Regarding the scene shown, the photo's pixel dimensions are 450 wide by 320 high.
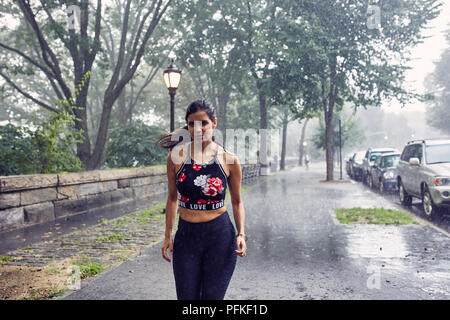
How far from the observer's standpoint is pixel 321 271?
552 cm

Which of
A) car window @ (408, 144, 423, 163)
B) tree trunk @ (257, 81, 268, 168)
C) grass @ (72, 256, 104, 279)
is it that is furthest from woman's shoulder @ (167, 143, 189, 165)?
tree trunk @ (257, 81, 268, 168)

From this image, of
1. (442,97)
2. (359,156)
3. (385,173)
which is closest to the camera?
(385,173)

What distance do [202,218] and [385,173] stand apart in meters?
16.3

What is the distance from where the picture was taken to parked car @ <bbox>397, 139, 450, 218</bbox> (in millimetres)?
9789

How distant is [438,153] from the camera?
36.3ft

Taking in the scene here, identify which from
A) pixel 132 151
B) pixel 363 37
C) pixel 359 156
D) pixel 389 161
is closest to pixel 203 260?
pixel 389 161

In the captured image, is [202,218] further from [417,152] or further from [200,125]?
[417,152]

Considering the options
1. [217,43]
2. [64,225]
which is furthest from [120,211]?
[217,43]

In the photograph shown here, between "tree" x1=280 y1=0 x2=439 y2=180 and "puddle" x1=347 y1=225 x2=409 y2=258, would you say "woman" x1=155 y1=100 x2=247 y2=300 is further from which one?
"tree" x1=280 y1=0 x2=439 y2=180

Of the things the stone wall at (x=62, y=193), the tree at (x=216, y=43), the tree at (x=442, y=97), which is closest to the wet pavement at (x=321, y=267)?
the stone wall at (x=62, y=193)

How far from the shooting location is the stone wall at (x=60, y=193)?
27.3 ft

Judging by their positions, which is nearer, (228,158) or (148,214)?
(228,158)

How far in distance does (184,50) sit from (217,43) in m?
3.30

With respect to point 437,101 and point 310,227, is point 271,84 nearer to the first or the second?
point 310,227
